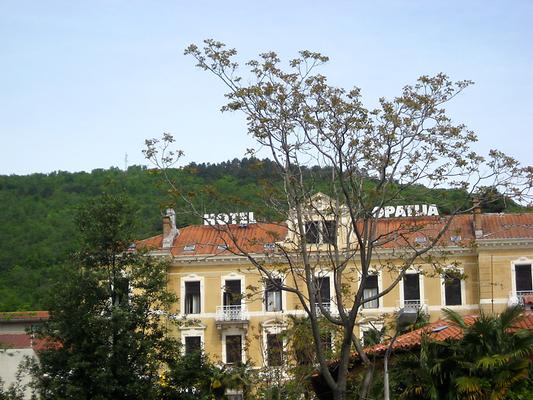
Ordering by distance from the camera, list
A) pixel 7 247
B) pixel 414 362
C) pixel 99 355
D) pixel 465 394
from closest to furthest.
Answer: pixel 465 394 < pixel 414 362 < pixel 99 355 < pixel 7 247

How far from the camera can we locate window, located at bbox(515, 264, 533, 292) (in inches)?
2114

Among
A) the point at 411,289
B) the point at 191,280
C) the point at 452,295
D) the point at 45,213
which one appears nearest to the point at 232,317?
the point at 191,280

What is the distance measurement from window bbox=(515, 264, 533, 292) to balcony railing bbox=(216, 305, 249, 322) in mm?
13615

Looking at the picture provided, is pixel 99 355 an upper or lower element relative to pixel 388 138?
lower

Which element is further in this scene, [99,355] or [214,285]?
[214,285]

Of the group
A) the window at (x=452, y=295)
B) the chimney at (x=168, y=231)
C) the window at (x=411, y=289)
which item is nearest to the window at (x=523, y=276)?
the window at (x=452, y=295)

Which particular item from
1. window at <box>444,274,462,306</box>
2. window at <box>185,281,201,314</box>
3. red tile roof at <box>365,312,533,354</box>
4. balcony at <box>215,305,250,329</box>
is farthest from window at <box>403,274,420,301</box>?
red tile roof at <box>365,312,533,354</box>

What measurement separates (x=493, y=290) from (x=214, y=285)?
1410 centimetres

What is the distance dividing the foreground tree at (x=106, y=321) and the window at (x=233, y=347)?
15.6m

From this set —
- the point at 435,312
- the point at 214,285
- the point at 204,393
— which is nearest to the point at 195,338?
the point at 214,285

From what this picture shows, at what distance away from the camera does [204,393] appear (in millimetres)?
38156

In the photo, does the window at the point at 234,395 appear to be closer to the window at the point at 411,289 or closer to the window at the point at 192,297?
the window at the point at 192,297

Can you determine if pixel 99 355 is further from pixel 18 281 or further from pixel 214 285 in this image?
pixel 18 281

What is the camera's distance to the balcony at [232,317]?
180 ft
